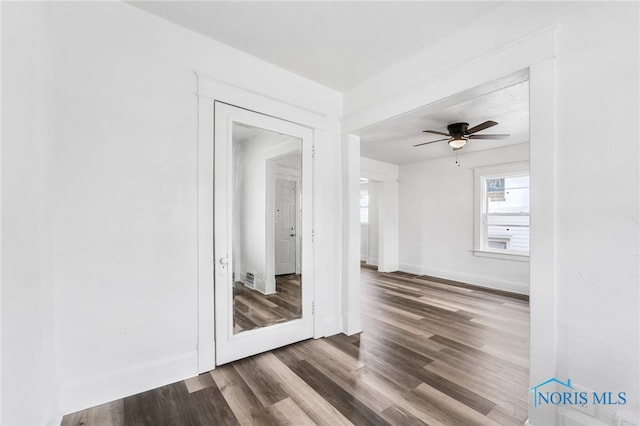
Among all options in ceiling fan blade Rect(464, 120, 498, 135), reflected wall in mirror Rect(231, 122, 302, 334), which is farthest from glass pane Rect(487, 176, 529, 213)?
reflected wall in mirror Rect(231, 122, 302, 334)

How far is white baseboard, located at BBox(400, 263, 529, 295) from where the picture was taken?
4895 millimetres

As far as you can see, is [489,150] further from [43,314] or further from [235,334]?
[43,314]

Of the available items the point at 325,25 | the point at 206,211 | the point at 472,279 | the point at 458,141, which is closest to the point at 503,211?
the point at 472,279

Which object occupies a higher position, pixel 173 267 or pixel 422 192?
pixel 422 192

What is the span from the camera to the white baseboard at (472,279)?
4.89 metres

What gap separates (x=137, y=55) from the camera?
1994 millimetres

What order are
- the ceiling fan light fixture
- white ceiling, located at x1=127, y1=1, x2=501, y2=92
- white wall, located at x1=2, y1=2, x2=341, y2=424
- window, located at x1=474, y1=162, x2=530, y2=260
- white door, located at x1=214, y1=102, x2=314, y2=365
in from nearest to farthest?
white wall, located at x1=2, y1=2, x2=341, y2=424
white ceiling, located at x1=127, y1=1, x2=501, y2=92
white door, located at x1=214, y1=102, x2=314, y2=365
the ceiling fan light fixture
window, located at x1=474, y1=162, x2=530, y2=260

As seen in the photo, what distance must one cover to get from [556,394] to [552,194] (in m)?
1.14

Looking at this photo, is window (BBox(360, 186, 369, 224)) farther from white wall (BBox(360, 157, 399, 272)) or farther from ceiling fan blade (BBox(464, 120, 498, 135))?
ceiling fan blade (BBox(464, 120, 498, 135))

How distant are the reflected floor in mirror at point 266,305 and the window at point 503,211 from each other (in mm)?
4241

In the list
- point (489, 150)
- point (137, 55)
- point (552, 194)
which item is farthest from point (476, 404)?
point (489, 150)

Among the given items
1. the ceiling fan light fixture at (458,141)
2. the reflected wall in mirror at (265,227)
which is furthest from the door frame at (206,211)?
the ceiling fan light fixture at (458,141)

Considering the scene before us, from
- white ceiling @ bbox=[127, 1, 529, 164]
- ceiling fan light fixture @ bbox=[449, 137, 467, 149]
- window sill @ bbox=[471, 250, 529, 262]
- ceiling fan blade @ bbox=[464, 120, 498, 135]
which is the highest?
white ceiling @ bbox=[127, 1, 529, 164]

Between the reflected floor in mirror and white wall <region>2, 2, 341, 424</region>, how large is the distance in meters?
0.39
